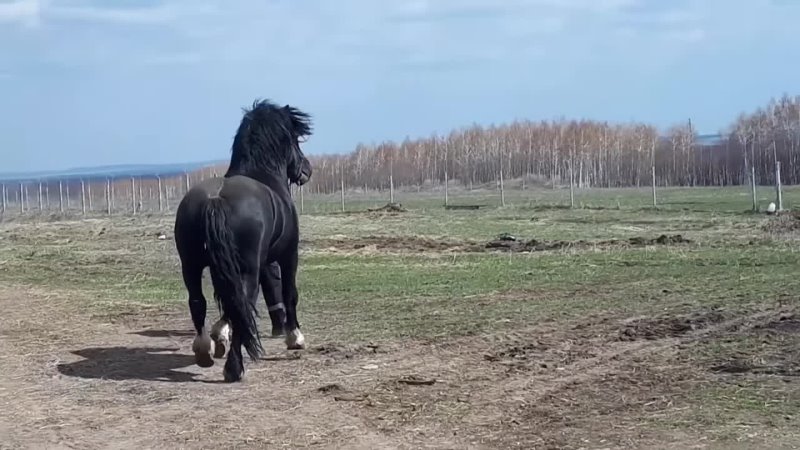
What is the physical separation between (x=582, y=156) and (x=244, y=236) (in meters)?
62.0

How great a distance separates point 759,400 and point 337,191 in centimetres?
6271

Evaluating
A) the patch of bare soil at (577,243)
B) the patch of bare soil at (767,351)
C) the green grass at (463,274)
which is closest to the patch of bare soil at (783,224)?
the green grass at (463,274)

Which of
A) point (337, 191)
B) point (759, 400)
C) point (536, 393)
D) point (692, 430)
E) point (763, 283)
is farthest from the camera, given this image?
point (337, 191)

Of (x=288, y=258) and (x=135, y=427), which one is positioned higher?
(x=288, y=258)

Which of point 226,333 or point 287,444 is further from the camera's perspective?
point 226,333

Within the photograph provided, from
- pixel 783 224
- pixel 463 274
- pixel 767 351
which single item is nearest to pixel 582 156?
pixel 783 224

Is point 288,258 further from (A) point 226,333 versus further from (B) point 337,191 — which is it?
(B) point 337,191

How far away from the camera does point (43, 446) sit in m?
5.83

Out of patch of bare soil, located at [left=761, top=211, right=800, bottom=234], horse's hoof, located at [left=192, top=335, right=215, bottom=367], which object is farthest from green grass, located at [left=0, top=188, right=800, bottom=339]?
horse's hoof, located at [left=192, top=335, right=215, bottom=367]

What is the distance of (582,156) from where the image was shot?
67750mm

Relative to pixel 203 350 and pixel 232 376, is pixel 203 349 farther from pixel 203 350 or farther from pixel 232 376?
pixel 232 376

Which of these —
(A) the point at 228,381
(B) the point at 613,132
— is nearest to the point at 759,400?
(A) the point at 228,381

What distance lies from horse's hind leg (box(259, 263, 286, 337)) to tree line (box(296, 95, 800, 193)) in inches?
2037

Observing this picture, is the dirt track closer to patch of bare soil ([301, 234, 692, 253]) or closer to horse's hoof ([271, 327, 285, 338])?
horse's hoof ([271, 327, 285, 338])
